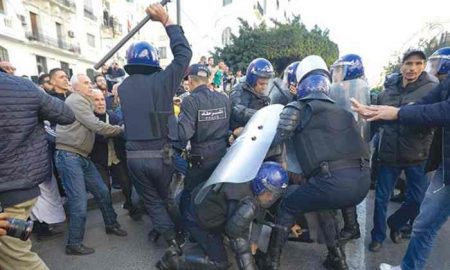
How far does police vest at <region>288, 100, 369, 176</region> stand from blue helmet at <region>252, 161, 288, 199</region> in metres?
0.25

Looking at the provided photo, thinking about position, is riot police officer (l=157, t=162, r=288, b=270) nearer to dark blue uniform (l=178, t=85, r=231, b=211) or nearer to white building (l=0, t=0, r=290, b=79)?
dark blue uniform (l=178, t=85, r=231, b=211)

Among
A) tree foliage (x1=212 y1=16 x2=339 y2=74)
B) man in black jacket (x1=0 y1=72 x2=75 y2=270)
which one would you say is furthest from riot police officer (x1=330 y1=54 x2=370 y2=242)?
tree foliage (x1=212 y1=16 x2=339 y2=74)

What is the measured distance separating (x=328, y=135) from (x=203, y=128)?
3.84ft

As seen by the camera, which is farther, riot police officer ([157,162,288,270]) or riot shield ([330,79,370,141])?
riot shield ([330,79,370,141])

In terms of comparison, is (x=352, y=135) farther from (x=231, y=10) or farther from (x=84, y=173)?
(x=231, y=10)

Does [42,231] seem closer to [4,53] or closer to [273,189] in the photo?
[273,189]

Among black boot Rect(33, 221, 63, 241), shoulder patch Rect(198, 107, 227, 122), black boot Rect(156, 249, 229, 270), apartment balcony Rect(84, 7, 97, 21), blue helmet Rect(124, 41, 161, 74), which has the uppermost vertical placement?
apartment balcony Rect(84, 7, 97, 21)

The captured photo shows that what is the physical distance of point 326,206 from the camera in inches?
97.1

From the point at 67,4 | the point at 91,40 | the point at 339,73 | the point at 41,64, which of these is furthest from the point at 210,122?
the point at 91,40

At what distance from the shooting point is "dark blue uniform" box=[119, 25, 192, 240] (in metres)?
2.78

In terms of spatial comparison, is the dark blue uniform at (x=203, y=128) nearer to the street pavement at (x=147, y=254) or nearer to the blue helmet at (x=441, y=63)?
the street pavement at (x=147, y=254)

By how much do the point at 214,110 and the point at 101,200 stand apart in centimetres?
160

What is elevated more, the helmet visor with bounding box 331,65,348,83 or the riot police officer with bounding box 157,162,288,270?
the helmet visor with bounding box 331,65,348,83

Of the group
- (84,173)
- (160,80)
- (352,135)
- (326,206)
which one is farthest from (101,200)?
(352,135)
